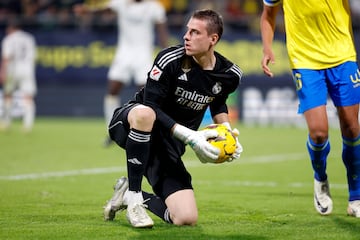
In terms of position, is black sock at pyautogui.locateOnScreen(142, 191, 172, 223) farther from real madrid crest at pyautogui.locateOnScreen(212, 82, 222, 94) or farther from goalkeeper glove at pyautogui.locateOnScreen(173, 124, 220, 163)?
real madrid crest at pyautogui.locateOnScreen(212, 82, 222, 94)

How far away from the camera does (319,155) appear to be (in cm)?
733

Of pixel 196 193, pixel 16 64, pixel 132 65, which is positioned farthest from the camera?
pixel 16 64

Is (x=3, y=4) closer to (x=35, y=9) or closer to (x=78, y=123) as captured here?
(x=35, y=9)

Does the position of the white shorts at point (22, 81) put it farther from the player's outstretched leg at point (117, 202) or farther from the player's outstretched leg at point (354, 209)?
the player's outstretched leg at point (354, 209)

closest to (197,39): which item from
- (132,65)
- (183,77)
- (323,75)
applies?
(183,77)

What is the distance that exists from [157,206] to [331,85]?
1.84m

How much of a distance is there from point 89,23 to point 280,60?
5257mm

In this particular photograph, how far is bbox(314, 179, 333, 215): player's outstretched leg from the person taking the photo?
7.34 m

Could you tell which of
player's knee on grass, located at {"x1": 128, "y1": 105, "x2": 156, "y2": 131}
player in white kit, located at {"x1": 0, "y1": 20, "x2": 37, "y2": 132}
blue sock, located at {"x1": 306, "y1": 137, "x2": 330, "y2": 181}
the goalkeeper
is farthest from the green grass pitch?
player in white kit, located at {"x1": 0, "y1": 20, "x2": 37, "y2": 132}

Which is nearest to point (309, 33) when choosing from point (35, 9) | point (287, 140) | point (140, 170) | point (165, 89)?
point (165, 89)

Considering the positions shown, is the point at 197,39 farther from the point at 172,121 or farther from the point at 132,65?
the point at 132,65

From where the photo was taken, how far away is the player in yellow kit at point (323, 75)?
7.12 meters

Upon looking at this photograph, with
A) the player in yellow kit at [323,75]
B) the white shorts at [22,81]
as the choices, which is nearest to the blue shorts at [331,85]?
the player in yellow kit at [323,75]

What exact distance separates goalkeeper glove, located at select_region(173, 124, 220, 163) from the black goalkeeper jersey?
201mm
